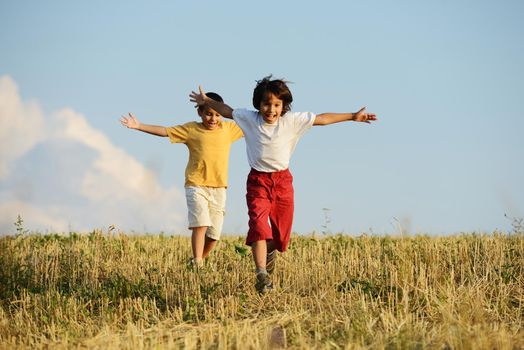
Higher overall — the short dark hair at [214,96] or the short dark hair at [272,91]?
the short dark hair at [214,96]

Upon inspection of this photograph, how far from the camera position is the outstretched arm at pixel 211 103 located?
8.50 m

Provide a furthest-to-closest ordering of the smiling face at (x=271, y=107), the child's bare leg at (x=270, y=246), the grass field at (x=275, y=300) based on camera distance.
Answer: the child's bare leg at (x=270, y=246), the smiling face at (x=271, y=107), the grass field at (x=275, y=300)

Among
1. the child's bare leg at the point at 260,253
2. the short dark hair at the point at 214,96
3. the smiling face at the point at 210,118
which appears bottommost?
the child's bare leg at the point at 260,253

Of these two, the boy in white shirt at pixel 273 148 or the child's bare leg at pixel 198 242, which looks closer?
the boy in white shirt at pixel 273 148

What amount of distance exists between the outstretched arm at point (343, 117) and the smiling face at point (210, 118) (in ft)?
5.88

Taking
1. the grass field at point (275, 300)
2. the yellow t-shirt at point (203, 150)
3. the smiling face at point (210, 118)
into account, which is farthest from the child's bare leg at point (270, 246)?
the smiling face at point (210, 118)

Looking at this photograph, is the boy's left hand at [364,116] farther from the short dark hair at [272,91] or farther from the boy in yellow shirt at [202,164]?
the boy in yellow shirt at [202,164]

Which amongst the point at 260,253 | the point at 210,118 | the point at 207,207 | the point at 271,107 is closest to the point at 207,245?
the point at 207,207

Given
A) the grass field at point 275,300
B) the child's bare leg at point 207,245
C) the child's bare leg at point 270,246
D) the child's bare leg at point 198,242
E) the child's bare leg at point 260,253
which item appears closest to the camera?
the grass field at point 275,300

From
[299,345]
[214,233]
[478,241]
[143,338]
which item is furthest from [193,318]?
[478,241]

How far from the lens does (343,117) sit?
327 inches

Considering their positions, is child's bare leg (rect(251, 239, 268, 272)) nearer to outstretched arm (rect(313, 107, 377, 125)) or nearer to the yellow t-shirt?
outstretched arm (rect(313, 107, 377, 125))

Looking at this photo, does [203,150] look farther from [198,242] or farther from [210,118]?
[198,242]

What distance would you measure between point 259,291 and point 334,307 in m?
1.02
